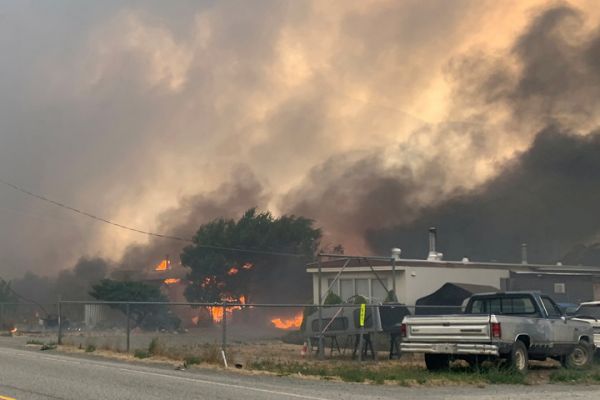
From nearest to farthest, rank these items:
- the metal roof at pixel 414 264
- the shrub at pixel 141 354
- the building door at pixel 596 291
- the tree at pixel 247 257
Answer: the shrub at pixel 141 354 → the metal roof at pixel 414 264 → the building door at pixel 596 291 → the tree at pixel 247 257

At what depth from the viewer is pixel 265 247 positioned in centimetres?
5350

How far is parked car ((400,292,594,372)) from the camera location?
42.8ft

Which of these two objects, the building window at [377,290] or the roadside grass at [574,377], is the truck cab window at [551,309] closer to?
the roadside grass at [574,377]

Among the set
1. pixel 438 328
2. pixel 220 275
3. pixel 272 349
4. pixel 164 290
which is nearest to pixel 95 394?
pixel 438 328

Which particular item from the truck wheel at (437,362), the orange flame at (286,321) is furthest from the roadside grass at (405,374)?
the orange flame at (286,321)

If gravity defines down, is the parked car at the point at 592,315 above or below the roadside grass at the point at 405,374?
above

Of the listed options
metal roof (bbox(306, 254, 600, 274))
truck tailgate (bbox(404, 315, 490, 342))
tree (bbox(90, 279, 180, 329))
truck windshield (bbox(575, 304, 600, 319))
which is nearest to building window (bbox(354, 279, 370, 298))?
metal roof (bbox(306, 254, 600, 274))

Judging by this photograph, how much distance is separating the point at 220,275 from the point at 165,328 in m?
16.6

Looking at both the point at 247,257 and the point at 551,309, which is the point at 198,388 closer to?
the point at 551,309

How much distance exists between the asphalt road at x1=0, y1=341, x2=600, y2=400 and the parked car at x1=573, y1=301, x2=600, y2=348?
4186 mm

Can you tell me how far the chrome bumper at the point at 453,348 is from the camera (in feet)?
42.4

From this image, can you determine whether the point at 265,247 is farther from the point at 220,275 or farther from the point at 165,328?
the point at 165,328

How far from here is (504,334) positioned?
13.0m

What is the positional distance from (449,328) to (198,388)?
5381 millimetres
